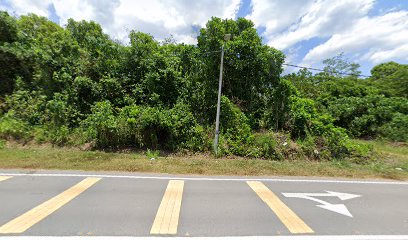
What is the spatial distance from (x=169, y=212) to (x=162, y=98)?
9.21 m

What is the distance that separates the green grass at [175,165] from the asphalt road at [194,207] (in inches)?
34.1

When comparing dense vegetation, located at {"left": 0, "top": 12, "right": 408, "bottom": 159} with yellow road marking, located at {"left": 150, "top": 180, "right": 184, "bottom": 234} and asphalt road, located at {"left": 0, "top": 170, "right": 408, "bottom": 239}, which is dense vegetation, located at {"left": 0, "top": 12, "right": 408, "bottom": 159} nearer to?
asphalt road, located at {"left": 0, "top": 170, "right": 408, "bottom": 239}

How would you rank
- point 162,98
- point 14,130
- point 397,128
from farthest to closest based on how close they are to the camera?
1. point 397,128
2. point 162,98
3. point 14,130

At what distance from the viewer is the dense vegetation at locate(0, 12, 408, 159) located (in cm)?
1126

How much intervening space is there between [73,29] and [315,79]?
82.5 ft

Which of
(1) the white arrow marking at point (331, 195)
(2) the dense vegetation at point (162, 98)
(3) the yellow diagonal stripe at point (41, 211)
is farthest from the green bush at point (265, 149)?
(3) the yellow diagonal stripe at point (41, 211)

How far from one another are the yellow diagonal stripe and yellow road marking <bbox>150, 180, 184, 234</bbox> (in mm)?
2040

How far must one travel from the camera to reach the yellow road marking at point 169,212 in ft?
12.4

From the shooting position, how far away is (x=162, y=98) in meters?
13.0

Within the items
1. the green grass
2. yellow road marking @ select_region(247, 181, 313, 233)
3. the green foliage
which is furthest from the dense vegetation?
yellow road marking @ select_region(247, 181, 313, 233)

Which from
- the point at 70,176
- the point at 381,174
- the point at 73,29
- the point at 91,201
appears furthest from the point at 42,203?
the point at 73,29

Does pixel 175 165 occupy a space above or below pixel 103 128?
below

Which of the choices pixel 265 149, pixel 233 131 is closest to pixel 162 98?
pixel 233 131

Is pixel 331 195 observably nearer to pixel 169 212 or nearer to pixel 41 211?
pixel 169 212
